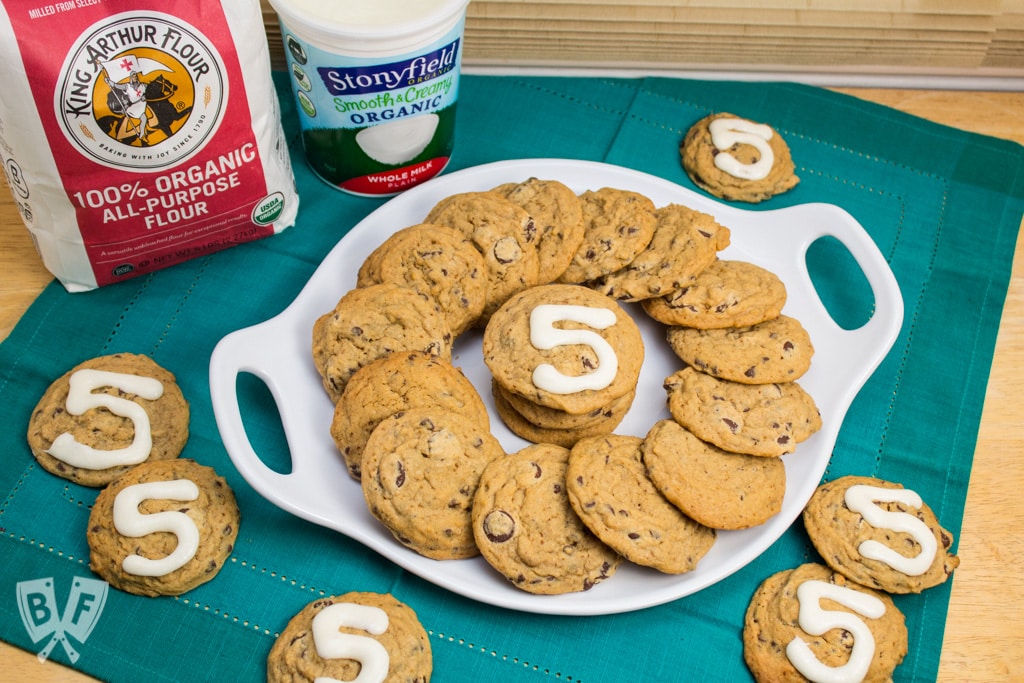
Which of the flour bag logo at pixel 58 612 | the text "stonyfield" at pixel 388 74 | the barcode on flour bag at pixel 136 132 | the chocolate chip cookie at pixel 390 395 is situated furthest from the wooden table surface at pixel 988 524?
the text "stonyfield" at pixel 388 74

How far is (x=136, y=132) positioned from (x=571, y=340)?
2.25 ft

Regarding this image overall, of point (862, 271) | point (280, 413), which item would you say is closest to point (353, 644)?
point (280, 413)

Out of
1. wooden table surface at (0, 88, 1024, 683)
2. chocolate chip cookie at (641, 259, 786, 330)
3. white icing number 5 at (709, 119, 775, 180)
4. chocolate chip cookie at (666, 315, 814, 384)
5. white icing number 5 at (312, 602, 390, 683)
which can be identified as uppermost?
chocolate chip cookie at (641, 259, 786, 330)

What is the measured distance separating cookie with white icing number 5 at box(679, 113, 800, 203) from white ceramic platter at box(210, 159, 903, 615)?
0.12 m

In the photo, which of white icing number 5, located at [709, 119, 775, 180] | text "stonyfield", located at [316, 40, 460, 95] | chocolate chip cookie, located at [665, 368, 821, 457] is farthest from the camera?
white icing number 5, located at [709, 119, 775, 180]

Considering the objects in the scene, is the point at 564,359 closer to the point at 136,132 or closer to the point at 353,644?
the point at 353,644

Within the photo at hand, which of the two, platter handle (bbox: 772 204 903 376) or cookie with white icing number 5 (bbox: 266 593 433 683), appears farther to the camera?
platter handle (bbox: 772 204 903 376)

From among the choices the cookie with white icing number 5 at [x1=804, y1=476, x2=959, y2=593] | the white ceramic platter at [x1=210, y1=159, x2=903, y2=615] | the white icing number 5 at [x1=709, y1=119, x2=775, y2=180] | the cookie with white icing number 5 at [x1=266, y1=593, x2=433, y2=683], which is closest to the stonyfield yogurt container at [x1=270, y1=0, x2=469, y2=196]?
the white ceramic platter at [x1=210, y1=159, x2=903, y2=615]

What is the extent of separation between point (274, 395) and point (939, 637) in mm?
1001

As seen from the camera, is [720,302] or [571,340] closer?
[571,340]

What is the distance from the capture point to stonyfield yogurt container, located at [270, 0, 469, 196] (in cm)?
144

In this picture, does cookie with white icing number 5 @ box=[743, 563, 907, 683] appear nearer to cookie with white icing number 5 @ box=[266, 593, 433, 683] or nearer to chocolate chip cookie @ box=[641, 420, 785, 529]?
chocolate chip cookie @ box=[641, 420, 785, 529]

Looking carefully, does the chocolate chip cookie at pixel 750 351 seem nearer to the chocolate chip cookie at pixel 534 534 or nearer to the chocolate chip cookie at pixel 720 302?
the chocolate chip cookie at pixel 720 302

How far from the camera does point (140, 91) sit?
139 centimetres
